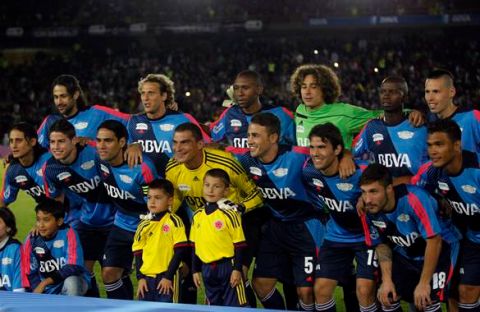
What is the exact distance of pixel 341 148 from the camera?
215 inches

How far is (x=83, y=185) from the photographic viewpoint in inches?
262

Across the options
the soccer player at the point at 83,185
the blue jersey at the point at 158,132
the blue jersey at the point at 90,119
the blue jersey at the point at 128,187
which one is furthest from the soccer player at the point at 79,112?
the blue jersey at the point at 128,187

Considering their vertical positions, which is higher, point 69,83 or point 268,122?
point 69,83

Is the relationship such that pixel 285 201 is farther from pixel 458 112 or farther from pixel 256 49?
pixel 256 49

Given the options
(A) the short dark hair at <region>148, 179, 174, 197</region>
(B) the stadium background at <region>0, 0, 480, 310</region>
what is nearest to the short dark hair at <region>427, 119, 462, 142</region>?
(A) the short dark hair at <region>148, 179, 174, 197</region>

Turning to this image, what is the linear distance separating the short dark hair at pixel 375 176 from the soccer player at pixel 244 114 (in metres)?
1.79

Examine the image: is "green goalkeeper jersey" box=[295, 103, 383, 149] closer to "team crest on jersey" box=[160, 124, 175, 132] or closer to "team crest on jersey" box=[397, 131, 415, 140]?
"team crest on jersey" box=[397, 131, 415, 140]

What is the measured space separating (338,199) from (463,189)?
94 cm

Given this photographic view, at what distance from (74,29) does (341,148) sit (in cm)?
3178

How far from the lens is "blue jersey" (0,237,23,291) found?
6.04 metres

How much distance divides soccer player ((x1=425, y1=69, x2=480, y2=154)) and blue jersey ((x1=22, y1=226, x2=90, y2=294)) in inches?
125

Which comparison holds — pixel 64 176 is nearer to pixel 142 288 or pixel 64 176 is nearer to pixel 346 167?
pixel 142 288

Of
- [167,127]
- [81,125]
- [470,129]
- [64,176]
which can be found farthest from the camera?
[81,125]

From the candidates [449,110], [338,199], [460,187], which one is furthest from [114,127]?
[460,187]
